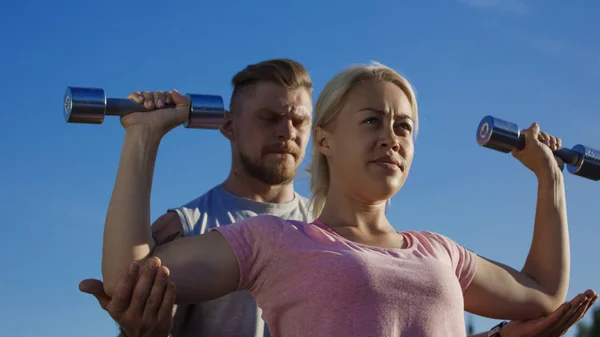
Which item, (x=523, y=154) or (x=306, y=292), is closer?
(x=306, y=292)

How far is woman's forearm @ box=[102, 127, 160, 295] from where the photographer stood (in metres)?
2.70

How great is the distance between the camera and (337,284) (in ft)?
9.06

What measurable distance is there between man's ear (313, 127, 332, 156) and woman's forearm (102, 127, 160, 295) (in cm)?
72

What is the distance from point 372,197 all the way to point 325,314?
1.79 feet

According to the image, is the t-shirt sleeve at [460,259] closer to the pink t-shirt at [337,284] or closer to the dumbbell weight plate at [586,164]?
the pink t-shirt at [337,284]

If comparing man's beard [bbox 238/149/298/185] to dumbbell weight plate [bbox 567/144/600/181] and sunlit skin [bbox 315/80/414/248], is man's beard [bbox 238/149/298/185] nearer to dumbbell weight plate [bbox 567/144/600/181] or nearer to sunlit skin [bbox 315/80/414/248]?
sunlit skin [bbox 315/80/414/248]

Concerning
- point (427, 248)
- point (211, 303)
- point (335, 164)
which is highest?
point (335, 164)

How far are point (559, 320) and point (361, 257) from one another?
1109 millimetres

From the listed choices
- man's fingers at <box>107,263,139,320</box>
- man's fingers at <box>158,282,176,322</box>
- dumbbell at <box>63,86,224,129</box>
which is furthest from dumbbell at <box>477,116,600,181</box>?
man's fingers at <box>107,263,139,320</box>

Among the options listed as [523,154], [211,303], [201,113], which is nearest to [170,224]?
[211,303]

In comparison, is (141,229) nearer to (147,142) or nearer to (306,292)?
(147,142)

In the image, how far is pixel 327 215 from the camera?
125 inches

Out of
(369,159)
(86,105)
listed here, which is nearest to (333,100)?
(369,159)

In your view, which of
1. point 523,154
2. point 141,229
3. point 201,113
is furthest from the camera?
point 523,154
